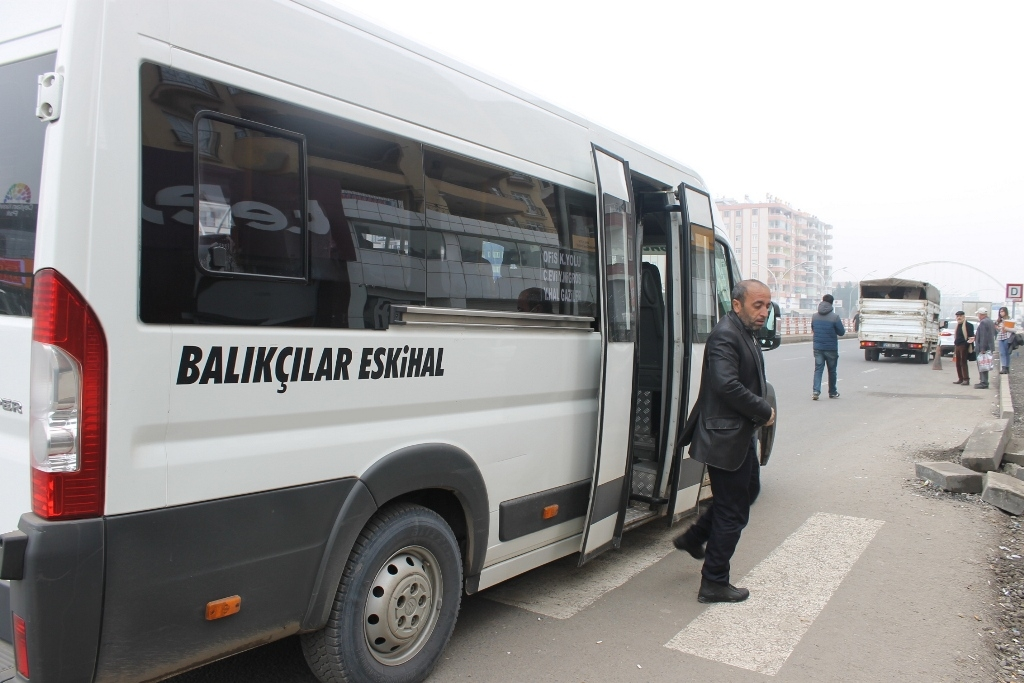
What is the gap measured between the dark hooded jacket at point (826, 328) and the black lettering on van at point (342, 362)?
41.3 feet

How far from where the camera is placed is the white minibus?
2.36m

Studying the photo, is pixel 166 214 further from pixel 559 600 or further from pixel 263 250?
pixel 559 600

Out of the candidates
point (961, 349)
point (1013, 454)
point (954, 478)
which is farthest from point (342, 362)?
point (961, 349)

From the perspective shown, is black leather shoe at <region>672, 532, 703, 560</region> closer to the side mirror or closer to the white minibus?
the white minibus

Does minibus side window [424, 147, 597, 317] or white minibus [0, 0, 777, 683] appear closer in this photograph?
white minibus [0, 0, 777, 683]

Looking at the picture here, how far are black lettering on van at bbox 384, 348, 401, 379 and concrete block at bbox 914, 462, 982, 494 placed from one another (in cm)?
609

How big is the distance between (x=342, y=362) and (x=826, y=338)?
515 inches

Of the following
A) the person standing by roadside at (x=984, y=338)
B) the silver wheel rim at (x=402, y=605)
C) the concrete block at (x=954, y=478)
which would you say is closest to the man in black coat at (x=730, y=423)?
the silver wheel rim at (x=402, y=605)

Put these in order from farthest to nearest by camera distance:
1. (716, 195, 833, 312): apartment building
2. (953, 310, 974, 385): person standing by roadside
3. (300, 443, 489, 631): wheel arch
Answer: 1. (716, 195, 833, 312): apartment building
2. (953, 310, 974, 385): person standing by roadside
3. (300, 443, 489, 631): wheel arch

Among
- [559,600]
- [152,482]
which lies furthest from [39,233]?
[559,600]

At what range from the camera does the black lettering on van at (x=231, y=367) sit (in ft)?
8.75

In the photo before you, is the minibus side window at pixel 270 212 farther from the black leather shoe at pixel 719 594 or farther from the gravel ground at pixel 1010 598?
the gravel ground at pixel 1010 598

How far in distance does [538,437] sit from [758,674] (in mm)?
1538

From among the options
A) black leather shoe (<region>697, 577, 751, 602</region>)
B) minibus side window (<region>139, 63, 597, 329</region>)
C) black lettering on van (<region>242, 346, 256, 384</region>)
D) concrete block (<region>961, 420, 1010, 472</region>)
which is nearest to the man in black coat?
black leather shoe (<region>697, 577, 751, 602</region>)
